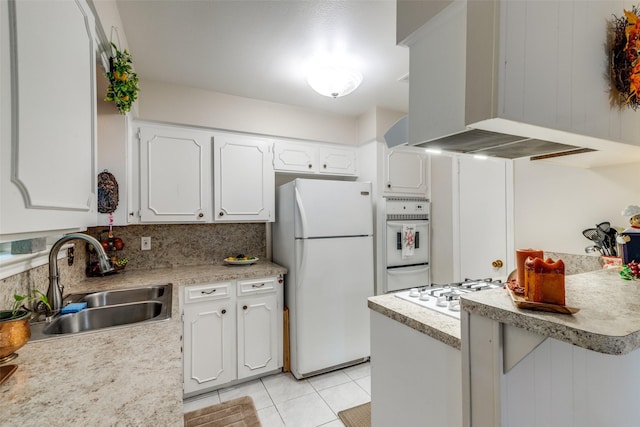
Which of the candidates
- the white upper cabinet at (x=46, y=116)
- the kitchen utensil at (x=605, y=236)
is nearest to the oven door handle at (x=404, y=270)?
the kitchen utensil at (x=605, y=236)

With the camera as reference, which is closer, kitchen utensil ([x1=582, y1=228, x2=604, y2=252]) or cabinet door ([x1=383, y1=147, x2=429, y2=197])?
kitchen utensil ([x1=582, y1=228, x2=604, y2=252])

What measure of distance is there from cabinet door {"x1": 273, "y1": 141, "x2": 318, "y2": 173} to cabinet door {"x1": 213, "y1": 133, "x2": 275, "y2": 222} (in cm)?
8

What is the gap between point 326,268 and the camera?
254 centimetres

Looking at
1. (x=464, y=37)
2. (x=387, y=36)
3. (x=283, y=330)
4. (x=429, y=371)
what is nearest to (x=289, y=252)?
(x=283, y=330)

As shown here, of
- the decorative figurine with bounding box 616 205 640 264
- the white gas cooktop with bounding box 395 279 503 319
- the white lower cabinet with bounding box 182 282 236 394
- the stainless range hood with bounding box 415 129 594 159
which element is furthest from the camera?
the white lower cabinet with bounding box 182 282 236 394

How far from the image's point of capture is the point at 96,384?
825 millimetres

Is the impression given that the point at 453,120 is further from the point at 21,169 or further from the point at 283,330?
the point at 283,330

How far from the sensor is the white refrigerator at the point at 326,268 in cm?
245

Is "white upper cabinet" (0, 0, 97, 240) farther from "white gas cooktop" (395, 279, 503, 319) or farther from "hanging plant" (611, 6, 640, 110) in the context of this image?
"hanging plant" (611, 6, 640, 110)

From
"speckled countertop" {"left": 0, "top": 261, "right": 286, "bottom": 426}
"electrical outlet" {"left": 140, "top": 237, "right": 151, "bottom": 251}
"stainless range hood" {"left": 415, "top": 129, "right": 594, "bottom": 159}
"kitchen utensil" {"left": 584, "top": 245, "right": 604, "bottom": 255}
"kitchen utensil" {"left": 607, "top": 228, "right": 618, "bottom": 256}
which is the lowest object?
"speckled countertop" {"left": 0, "top": 261, "right": 286, "bottom": 426}

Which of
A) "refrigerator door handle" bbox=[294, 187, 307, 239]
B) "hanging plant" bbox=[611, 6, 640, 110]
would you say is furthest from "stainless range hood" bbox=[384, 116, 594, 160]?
"refrigerator door handle" bbox=[294, 187, 307, 239]

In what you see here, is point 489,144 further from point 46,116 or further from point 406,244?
point 406,244

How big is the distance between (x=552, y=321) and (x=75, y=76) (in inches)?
57.3

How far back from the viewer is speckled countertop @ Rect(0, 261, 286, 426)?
2.27 feet
